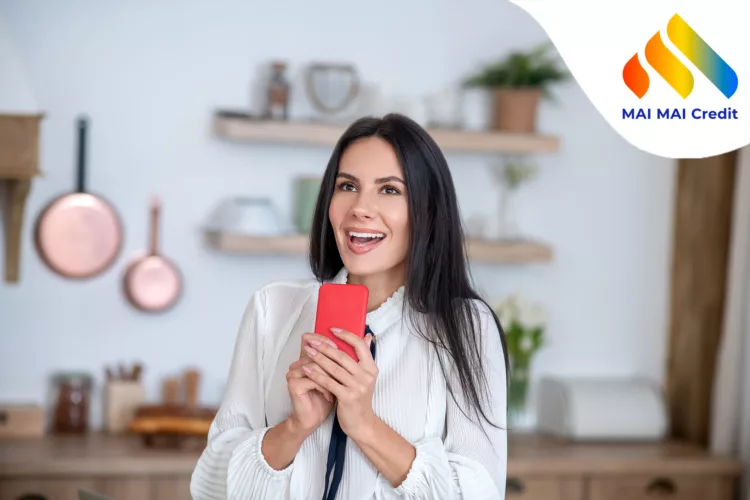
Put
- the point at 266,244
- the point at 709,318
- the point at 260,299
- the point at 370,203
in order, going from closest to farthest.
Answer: the point at 370,203, the point at 260,299, the point at 266,244, the point at 709,318

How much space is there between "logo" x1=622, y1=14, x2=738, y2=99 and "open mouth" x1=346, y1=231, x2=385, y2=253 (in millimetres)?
671

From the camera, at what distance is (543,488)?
3.29m

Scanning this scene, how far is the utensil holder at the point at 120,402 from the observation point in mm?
3398

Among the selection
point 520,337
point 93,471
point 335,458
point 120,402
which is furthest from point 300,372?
point 520,337

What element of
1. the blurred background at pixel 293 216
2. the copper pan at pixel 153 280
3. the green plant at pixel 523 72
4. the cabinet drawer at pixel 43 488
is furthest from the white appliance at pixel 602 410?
the cabinet drawer at pixel 43 488

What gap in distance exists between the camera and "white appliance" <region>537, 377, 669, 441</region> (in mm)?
3547

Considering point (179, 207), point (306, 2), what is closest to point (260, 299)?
point (179, 207)

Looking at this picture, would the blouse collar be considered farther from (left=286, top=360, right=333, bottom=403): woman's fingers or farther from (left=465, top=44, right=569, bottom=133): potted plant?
(left=465, top=44, right=569, bottom=133): potted plant

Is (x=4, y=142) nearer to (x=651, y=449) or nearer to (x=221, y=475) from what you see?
(x=221, y=475)

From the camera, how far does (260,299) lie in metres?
1.82

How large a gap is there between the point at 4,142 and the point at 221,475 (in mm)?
1811

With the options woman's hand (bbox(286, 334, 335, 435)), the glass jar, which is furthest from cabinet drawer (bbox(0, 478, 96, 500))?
woman's hand (bbox(286, 334, 335, 435))

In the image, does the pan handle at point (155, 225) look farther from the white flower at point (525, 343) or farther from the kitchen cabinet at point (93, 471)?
the white flower at point (525, 343)

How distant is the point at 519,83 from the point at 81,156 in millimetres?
1513
